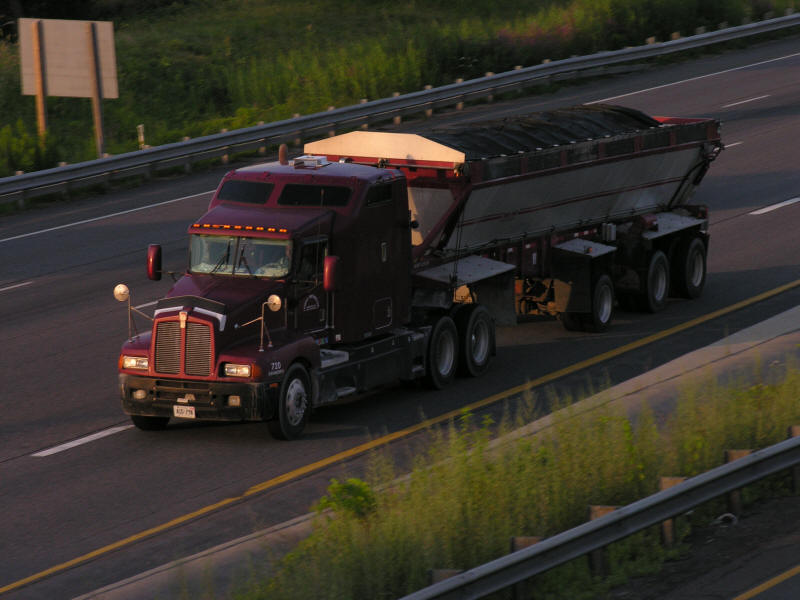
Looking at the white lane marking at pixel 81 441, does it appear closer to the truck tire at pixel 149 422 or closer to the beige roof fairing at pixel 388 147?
the truck tire at pixel 149 422

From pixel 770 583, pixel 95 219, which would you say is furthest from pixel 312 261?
pixel 95 219

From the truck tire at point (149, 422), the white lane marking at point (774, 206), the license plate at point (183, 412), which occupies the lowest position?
the truck tire at point (149, 422)

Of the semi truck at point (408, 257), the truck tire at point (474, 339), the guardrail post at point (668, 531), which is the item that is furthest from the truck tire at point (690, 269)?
the guardrail post at point (668, 531)

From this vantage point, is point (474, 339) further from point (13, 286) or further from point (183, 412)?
point (13, 286)

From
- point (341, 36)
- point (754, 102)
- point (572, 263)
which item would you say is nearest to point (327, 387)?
point (572, 263)

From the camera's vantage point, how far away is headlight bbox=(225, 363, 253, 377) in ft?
45.0

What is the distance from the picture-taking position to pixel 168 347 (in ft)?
46.1

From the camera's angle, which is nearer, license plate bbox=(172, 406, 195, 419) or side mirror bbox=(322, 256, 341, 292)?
license plate bbox=(172, 406, 195, 419)

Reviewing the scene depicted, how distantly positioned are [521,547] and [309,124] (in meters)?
23.5

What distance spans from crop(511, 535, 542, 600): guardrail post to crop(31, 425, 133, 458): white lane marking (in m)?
6.43

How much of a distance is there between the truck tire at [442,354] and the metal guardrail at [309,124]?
13.3 m

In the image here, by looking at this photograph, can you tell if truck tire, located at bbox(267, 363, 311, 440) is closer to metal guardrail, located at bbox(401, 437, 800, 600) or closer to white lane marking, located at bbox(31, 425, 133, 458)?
white lane marking, located at bbox(31, 425, 133, 458)

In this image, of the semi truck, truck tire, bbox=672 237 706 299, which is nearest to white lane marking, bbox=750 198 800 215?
the semi truck

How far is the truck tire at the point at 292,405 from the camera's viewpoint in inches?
552
